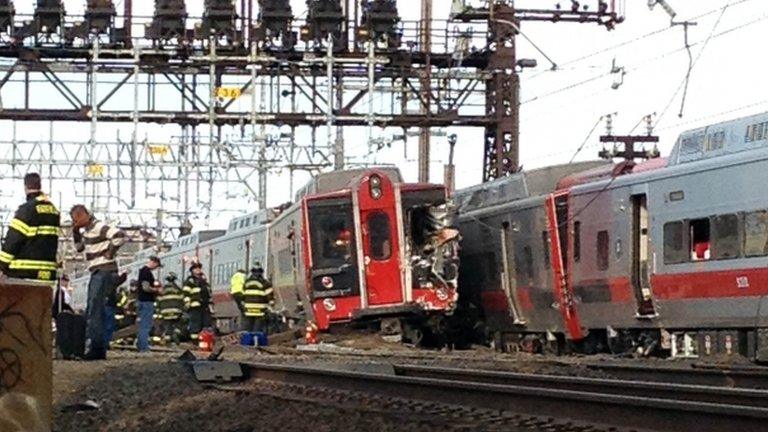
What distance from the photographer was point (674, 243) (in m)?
20.2

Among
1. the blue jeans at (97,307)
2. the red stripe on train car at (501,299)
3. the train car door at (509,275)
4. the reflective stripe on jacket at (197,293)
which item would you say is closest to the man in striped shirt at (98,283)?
the blue jeans at (97,307)

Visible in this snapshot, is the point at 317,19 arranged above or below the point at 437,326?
above

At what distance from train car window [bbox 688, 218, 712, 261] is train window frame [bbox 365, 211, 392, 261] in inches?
311

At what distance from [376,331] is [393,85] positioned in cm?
1350

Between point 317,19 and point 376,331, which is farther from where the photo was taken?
point 317,19

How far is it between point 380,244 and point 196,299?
7.32m

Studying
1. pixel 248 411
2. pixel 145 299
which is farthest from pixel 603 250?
pixel 248 411

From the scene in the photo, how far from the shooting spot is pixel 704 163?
63.3 feet

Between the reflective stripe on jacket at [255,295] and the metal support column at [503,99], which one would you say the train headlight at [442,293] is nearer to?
the reflective stripe on jacket at [255,295]

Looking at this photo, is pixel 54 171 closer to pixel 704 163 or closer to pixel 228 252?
pixel 228 252

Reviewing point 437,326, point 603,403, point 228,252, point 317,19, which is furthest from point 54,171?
point 603,403

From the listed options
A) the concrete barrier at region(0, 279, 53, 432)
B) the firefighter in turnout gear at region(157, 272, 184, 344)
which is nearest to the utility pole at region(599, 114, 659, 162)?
the firefighter in turnout gear at region(157, 272, 184, 344)

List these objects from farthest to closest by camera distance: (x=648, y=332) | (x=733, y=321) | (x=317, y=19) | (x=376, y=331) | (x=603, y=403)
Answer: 1. (x=317, y=19)
2. (x=376, y=331)
3. (x=648, y=332)
4. (x=733, y=321)
5. (x=603, y=403)

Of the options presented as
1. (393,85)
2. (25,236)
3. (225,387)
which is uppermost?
(393,85)
